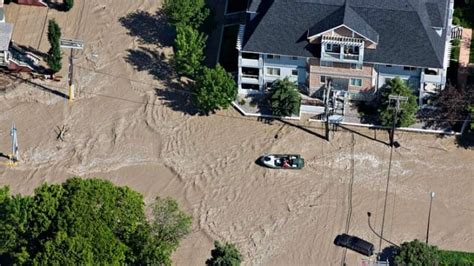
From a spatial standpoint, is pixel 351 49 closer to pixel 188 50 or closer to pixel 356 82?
pixel 356 82

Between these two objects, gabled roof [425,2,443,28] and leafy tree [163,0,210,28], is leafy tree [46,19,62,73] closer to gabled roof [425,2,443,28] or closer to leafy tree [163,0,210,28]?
leafy tree [163,0,210,28]

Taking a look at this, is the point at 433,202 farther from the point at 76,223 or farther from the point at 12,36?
the point at 12,36

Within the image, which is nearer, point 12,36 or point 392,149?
point 392,149

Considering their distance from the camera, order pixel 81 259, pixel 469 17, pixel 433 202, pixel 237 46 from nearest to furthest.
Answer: pixel 81 259, pixel 433 202, pixel 237 46, pixel 469 17

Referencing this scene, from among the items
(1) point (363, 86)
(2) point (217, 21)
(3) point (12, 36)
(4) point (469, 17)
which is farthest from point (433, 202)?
(3) point (12, 36)

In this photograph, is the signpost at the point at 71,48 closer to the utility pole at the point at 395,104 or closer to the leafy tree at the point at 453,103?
the utility pole at the point at 395,104

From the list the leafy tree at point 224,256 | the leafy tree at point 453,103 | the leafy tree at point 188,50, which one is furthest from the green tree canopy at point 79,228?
the leafy tree at point 453,103

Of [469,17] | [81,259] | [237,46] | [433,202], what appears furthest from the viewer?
[469,17]

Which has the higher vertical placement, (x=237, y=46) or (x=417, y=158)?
(x=237, y=46)
